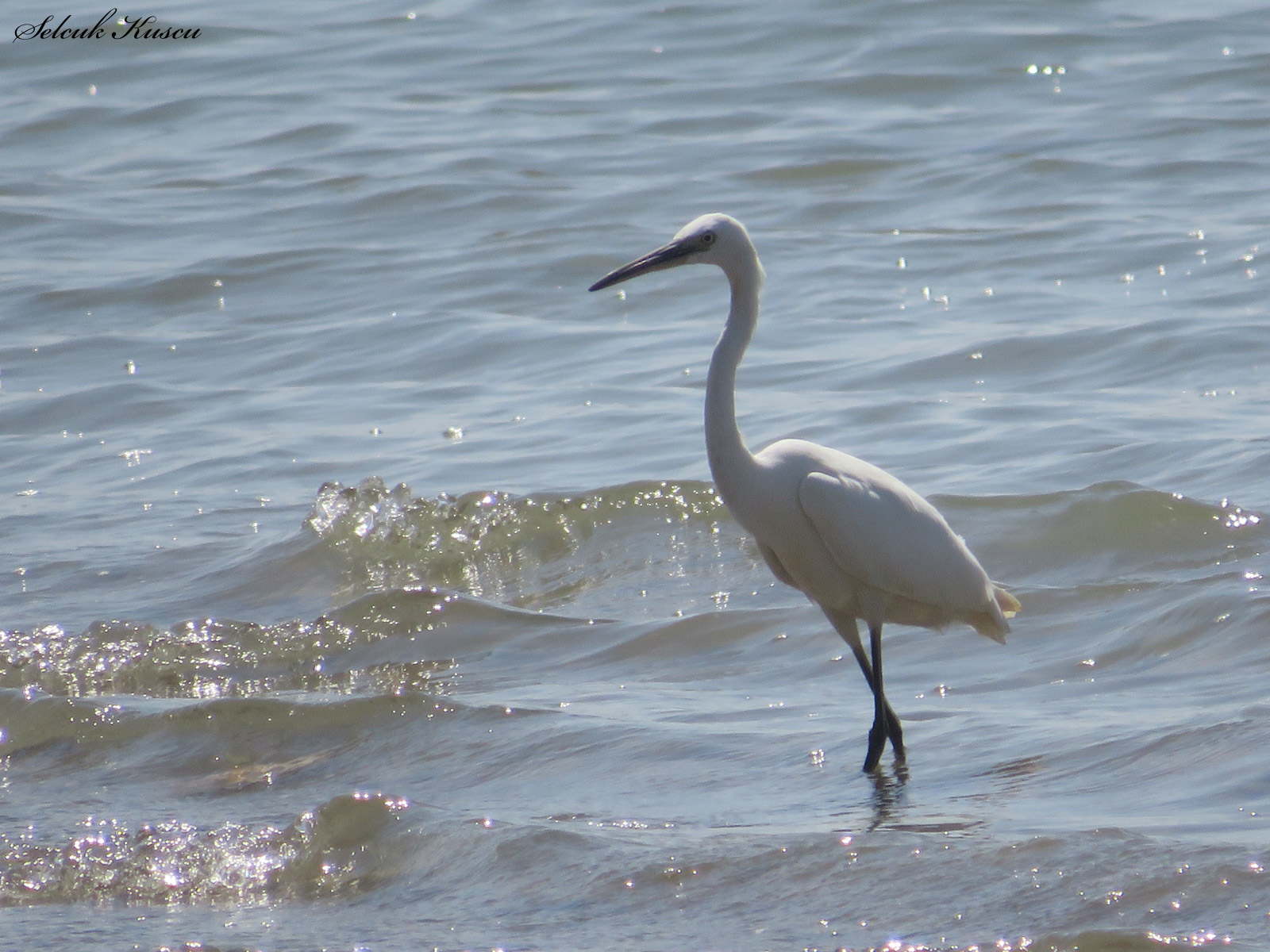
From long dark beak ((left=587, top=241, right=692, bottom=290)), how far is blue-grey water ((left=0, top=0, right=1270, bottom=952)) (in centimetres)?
139

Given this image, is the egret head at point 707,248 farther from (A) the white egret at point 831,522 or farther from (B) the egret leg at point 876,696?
(B) the egret leg at point 876,696

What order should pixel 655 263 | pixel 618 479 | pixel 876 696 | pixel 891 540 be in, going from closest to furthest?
pixel 655 263
pixel 876 696
pixel 891 540
pixel 618 479

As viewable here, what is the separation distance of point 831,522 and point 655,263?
0.95m

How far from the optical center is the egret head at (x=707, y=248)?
Answer: 17.2ft

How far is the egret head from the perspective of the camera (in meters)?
5.25

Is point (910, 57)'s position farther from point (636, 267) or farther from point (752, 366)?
point (636, 267)

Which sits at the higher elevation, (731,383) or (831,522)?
(731,383)

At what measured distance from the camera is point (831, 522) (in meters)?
5.37

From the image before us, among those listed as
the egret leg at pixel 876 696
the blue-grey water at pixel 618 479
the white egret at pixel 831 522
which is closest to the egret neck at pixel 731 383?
the white egret at pixel 831 522

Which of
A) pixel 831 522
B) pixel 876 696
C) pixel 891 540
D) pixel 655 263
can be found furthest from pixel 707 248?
pixel 876 696

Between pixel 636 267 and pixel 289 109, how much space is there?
13.3 meters

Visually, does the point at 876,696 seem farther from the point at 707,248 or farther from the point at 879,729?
the point at 707,248

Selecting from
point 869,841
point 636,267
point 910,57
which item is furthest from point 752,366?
point 910,57

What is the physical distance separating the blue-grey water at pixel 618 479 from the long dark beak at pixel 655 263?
4.58 ft
